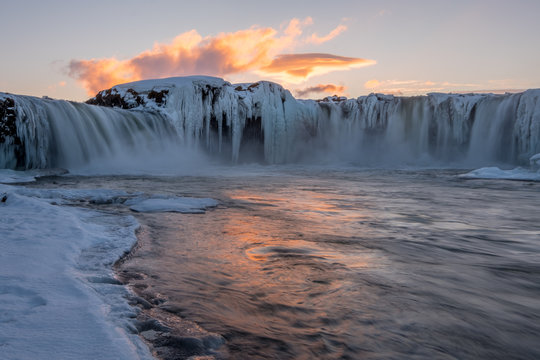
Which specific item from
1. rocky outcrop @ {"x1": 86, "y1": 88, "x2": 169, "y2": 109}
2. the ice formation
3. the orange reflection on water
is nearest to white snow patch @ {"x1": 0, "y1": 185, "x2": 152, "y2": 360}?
the orange reflection on water

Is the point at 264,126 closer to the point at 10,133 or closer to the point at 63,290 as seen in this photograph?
the point at 10,133

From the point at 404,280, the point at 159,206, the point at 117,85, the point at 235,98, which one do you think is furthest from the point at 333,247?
the point at 117,85

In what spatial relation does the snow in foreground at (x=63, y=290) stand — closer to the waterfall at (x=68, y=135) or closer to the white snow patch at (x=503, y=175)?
the waterfall at (x=68, y=135)

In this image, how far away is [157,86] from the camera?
18.0m

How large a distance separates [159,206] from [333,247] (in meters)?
3.07

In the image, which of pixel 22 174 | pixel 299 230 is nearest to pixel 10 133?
pixel 22 174

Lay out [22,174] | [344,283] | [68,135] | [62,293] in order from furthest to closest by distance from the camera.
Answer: [68,135]
[22,174]
[344,283]
[62,293]

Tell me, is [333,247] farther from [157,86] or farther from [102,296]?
[157,86]

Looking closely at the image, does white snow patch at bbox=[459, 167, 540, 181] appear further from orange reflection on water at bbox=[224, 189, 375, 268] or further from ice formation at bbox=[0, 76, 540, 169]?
orange reflection on water at bbox=[224, 189, 375, 268]

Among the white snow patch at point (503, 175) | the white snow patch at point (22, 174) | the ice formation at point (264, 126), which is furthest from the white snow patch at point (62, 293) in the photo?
the white snow patch at point (503, 175)

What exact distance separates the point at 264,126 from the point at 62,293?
1834 cm

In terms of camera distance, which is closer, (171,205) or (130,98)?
(171,205)

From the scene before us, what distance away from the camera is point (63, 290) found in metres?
2.19

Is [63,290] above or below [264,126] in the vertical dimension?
below
